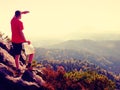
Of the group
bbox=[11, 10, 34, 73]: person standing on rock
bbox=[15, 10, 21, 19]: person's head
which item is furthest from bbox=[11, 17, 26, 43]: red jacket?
bbox=[15, 10, 21, 19]: person's head

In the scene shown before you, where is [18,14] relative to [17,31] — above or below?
above

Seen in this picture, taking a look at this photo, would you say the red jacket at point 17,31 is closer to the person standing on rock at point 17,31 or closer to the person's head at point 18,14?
the person standing on rock at point 17,31

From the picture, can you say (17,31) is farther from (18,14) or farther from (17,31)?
(18,14)

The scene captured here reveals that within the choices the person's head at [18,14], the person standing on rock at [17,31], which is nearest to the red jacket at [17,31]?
the person standing on rock at [17,31]

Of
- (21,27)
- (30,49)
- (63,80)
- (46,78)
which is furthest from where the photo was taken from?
(63,80)

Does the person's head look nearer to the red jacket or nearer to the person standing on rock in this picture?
the person standing on rock

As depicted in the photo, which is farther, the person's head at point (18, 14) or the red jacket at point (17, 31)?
the red jacket at point (17, 31)

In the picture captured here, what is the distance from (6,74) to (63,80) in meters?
7.88

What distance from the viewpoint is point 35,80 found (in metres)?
19.0

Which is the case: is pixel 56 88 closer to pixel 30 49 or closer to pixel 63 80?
pixel 63 80

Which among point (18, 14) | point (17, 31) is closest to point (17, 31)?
point (17, 31)

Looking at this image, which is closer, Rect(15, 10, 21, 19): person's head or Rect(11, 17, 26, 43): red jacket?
Rect(15, 10, 21, 19): person's head

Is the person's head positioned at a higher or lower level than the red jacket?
higher

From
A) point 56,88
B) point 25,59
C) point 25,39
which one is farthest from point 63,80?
point 25,39
